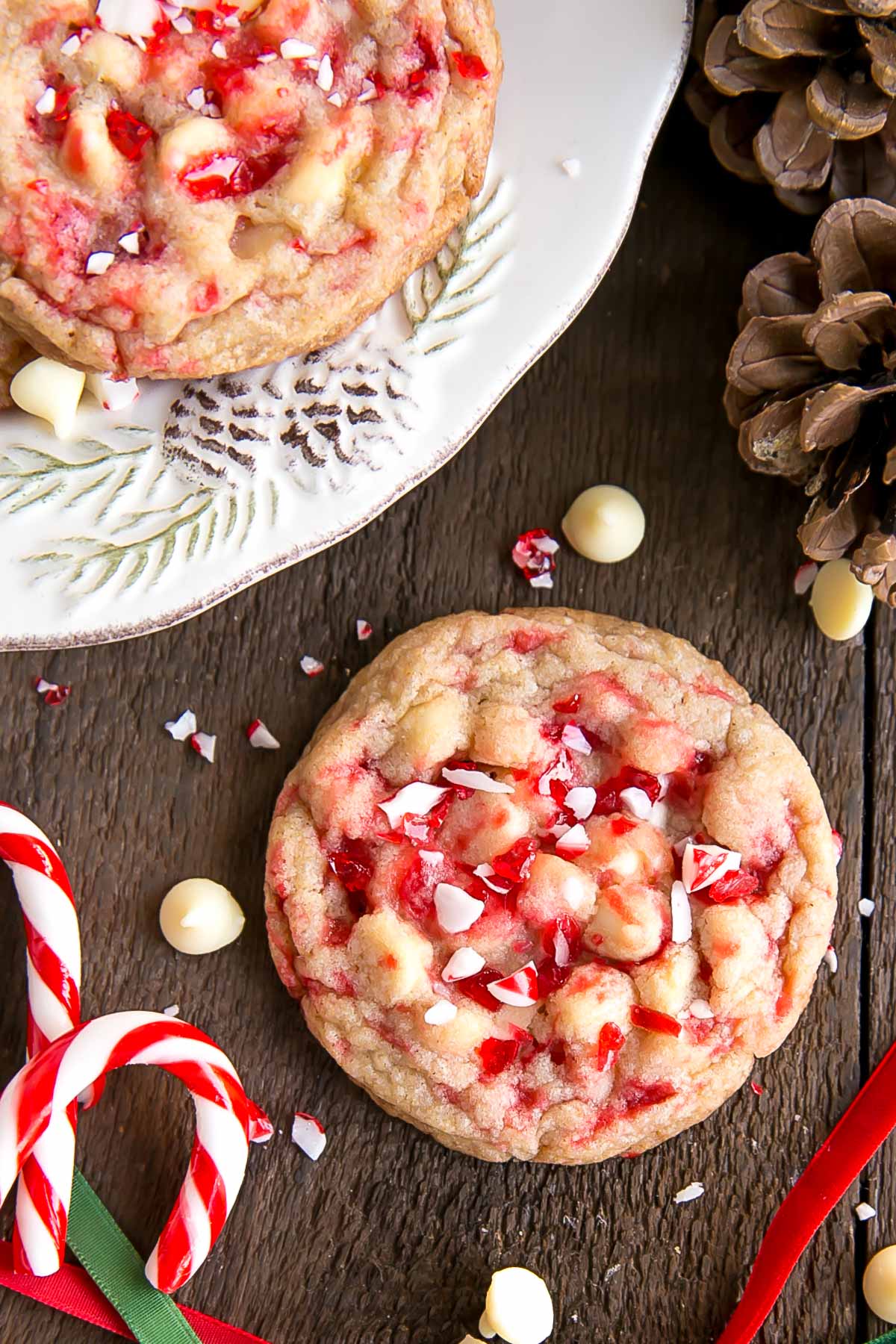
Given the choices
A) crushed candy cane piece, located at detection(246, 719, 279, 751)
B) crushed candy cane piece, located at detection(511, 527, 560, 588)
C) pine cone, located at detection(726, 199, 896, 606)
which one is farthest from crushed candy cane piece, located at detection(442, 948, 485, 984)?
pine cone, located at detection(726, 199, 896, 606)

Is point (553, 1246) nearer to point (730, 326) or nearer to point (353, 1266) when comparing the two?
point (353, 1266)

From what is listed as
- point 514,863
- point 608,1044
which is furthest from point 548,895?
point 608,1044

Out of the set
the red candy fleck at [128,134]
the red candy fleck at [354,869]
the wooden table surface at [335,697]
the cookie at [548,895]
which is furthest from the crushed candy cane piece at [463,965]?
the red candy fleck at [128,134]

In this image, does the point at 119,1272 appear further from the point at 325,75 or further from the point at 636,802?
the point at 325,75

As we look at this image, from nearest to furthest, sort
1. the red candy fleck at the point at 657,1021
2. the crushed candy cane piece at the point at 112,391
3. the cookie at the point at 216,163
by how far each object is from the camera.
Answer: the cookie at the point at 216,163 < the crushed candy cane piece at the point at 112,391 < the red candy fleck at the point at 657,1021

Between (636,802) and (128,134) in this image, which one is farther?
(636,802)

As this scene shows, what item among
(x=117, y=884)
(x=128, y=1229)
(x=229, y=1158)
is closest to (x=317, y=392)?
(x=117, y=884)

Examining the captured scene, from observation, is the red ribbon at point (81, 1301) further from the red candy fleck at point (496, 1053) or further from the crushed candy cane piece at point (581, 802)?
the crushed candy cane piece at point (581, 802)
